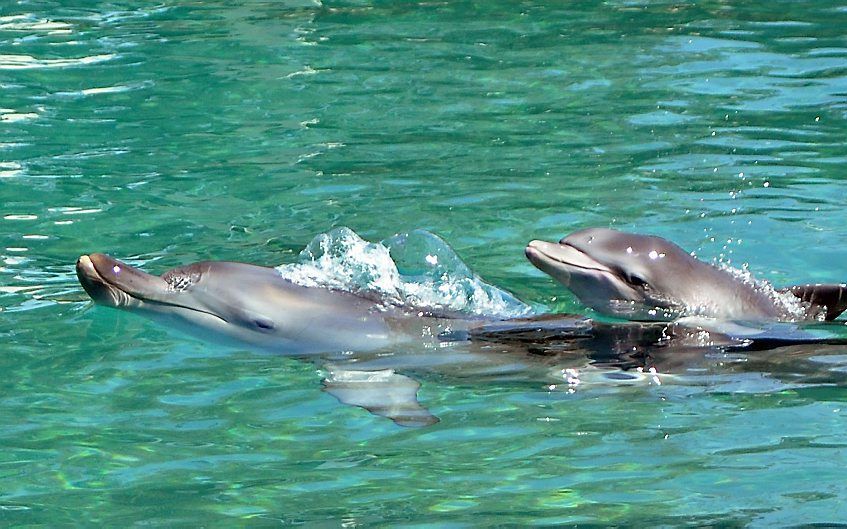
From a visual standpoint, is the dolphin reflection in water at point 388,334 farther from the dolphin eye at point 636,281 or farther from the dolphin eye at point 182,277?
the dolphin eye at point 636,281

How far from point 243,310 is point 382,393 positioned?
976 mm

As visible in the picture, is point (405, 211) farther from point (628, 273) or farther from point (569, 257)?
point (628, 273)

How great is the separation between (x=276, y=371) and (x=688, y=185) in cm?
425

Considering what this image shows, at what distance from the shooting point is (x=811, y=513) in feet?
17.9

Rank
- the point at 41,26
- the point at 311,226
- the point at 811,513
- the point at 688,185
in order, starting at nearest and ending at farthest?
the point at 811,513, the point at 311,226, the point at 688,185, the point at 41,26

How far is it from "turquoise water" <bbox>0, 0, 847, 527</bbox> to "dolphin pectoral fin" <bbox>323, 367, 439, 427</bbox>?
0.09m

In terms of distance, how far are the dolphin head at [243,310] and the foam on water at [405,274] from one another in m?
0.25

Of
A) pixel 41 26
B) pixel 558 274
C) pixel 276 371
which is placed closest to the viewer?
pixel 276 371

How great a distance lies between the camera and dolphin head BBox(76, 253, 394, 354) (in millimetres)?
7297

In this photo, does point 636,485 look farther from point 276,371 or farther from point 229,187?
point 229,187

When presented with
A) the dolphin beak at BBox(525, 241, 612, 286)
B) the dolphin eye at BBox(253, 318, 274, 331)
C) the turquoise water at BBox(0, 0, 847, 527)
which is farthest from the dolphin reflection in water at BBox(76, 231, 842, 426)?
the dolphin beak at BBox(525, 241, 612, 286)

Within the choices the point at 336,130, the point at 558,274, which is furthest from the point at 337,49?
the point at 558,274

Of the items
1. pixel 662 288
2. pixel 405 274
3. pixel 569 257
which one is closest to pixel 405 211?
pixel 405 274

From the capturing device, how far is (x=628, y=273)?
25.8 ft
